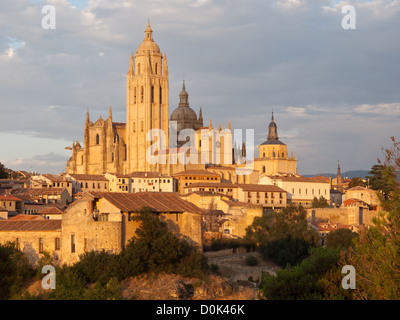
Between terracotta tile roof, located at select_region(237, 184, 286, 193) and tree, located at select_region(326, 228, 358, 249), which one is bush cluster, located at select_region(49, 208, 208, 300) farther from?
terracotta tile roof, located at select_region(237, 184, 286, 193)

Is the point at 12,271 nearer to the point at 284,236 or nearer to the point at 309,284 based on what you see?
the point at 309,284

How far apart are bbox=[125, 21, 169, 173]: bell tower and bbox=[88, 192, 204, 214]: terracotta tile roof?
60595 mm

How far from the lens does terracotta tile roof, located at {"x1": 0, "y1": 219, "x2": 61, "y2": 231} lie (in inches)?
1320

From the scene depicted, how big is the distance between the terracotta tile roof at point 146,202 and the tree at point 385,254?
13.2 metres

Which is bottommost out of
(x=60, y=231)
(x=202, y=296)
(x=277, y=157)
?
(x=202, y=296)

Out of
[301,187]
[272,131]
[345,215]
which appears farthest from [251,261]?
[272,131]

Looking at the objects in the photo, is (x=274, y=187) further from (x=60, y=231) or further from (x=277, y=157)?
(x=60, y=231)

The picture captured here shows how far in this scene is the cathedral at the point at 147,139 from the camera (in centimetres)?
9569

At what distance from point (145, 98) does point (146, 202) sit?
2542 inches

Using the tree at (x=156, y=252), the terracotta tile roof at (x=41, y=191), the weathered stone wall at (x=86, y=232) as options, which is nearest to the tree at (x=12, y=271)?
the weathered stone wall at (x=86, y=232)

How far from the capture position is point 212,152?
97438 millimetres
